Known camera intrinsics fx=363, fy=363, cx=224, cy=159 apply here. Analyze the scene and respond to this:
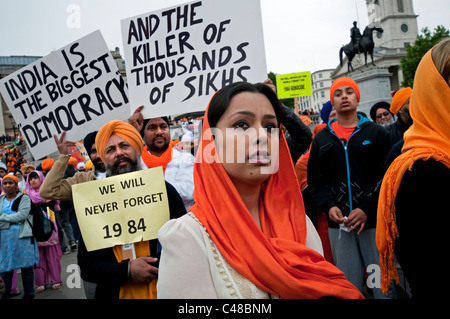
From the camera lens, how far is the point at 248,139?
1392 mm

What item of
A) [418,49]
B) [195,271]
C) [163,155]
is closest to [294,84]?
[163,155]

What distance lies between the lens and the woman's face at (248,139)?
1.39 meters

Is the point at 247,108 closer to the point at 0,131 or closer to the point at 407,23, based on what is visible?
the point at 0,131

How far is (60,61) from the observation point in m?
3.89

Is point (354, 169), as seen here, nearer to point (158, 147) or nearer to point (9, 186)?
point (158, 147)

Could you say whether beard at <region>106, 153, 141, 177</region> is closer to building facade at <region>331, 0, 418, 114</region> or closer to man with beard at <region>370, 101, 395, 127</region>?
man with beard at <region>370, 101, 395, 127</region>

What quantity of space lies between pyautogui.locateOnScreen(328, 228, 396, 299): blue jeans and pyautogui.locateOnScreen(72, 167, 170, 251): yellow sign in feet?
5.87

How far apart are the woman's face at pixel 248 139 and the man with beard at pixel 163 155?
2.04 meters

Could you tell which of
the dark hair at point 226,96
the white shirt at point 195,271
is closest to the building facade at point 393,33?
the dark hair at point 226,96

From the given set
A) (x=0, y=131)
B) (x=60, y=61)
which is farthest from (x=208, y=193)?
(x=0, y=131)

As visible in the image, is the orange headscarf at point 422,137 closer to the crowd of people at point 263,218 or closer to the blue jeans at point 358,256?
the crowd of people at point 263,218

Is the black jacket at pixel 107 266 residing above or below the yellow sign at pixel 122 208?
below

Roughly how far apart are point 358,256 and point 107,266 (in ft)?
7.19

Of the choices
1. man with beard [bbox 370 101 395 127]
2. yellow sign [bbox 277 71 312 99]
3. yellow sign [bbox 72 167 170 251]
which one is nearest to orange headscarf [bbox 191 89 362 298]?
yellow sign [bbox 72 167 170 251]
